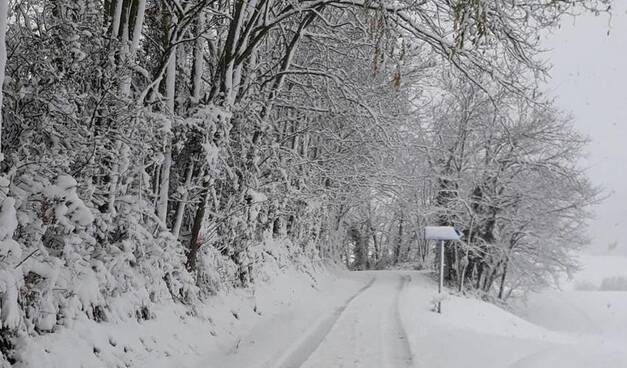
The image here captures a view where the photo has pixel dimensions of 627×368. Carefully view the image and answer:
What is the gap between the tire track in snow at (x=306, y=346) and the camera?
7418 mm

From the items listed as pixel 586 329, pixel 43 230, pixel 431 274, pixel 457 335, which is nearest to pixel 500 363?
pixel 457 335

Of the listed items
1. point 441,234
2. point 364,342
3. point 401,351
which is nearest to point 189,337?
point 364,342

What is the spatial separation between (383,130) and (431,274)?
64.7 feet

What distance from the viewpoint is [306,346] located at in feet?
28.6

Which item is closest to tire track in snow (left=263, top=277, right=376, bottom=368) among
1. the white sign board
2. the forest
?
the forest

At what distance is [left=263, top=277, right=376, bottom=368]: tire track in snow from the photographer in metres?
7.42

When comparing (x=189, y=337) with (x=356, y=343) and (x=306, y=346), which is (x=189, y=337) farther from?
(x=356, y=343)

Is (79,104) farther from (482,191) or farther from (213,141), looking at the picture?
(482,191)

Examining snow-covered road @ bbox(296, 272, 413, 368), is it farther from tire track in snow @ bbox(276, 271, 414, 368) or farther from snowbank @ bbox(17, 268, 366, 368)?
snowbank @ bbox(17, 268, 366, 368)

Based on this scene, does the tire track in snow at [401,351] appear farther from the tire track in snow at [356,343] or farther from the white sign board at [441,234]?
the white sign board at [441,234]

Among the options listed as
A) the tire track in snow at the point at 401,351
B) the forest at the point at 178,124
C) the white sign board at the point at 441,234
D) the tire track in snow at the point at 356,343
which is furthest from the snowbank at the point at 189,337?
the white sign board at the point at 441,234

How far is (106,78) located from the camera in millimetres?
6141

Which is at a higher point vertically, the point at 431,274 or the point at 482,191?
the point at 482,191

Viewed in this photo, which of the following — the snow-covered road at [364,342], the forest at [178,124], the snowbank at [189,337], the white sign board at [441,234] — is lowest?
the snow-covered road at [364,342]
